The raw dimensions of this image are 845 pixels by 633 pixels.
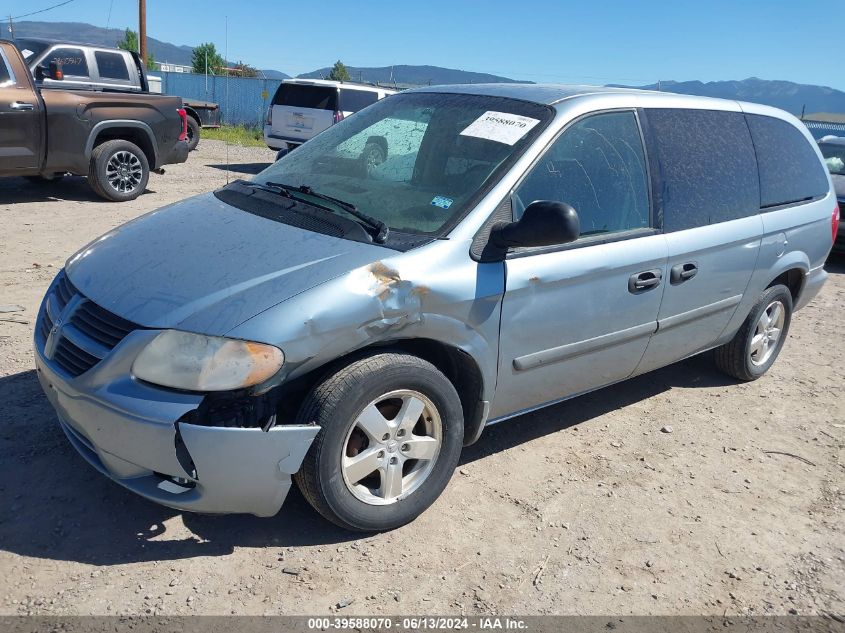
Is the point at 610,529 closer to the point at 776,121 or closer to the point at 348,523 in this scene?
the point at 348,523

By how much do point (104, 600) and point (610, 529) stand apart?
2.08 metres

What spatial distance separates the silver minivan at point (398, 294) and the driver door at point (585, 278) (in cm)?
1

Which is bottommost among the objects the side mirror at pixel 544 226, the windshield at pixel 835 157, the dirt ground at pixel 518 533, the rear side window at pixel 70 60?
the dirt ground at pixel 518 533

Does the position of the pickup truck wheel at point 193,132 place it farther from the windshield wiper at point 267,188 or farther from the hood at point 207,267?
the hood at point 207,267

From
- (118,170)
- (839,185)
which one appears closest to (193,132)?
(118,170)

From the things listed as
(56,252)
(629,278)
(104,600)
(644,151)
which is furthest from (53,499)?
(56,252)

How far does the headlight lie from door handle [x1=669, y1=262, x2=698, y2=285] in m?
2.24

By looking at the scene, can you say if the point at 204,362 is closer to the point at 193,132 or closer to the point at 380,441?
the point at 380,441

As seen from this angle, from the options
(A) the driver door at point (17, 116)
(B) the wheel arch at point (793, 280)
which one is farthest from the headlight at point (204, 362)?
(A) the driver door at point (17, 116)

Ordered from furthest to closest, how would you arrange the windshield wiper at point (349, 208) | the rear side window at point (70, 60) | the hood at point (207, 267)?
the rear side window at point (70, 60) → the windshield wiper at point (349, 208) → the hood at point (207, 267)

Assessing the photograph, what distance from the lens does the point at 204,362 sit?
266 centimetres

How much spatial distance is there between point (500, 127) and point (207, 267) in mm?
1531

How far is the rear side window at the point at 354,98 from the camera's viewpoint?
15.3m

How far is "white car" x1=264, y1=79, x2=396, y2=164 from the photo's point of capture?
49.8ft
